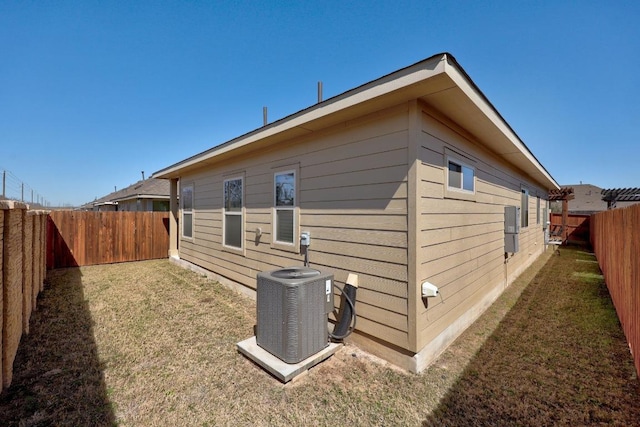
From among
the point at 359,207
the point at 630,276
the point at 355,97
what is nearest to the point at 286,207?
the point at 359,207

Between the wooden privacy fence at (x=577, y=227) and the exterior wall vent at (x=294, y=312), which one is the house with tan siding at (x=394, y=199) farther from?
the wooden privacy fence at (x=577, y=227)

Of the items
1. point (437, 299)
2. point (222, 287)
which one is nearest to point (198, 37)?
point (222, 287)

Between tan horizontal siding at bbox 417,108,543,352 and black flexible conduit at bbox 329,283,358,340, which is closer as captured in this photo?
tan horizontal siding at bbox 417,108,543,352

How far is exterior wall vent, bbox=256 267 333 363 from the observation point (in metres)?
2.58

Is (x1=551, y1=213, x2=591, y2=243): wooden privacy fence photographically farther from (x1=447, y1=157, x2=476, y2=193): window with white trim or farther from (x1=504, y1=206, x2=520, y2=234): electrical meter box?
(x1=447, y1=157, x2=476, y2=193): window with white trim

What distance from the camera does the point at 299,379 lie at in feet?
8.15

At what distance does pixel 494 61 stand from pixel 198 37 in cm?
669

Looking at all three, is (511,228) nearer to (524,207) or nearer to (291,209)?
(524,207)

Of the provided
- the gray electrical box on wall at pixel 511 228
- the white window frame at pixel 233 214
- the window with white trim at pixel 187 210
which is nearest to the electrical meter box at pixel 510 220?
the gray electrical box on wall at pixel 511 228

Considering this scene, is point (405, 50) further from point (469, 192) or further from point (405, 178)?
point (405, 178)

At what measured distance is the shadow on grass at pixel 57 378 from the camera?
6.50 ft

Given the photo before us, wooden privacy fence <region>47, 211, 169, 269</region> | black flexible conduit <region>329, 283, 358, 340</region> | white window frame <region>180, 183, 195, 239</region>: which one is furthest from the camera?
wooden privacy fence <region>47, 211, 169, 269</region>

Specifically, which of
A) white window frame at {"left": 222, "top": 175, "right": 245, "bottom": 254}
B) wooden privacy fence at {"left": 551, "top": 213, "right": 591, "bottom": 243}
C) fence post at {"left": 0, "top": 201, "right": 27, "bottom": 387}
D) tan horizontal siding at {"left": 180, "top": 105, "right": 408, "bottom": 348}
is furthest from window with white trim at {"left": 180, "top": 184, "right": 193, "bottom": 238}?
wooden privacy fence at {"left": 551, "top": 213, "right": 591, "bottom": 243}

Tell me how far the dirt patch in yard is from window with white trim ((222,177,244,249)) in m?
1.57
